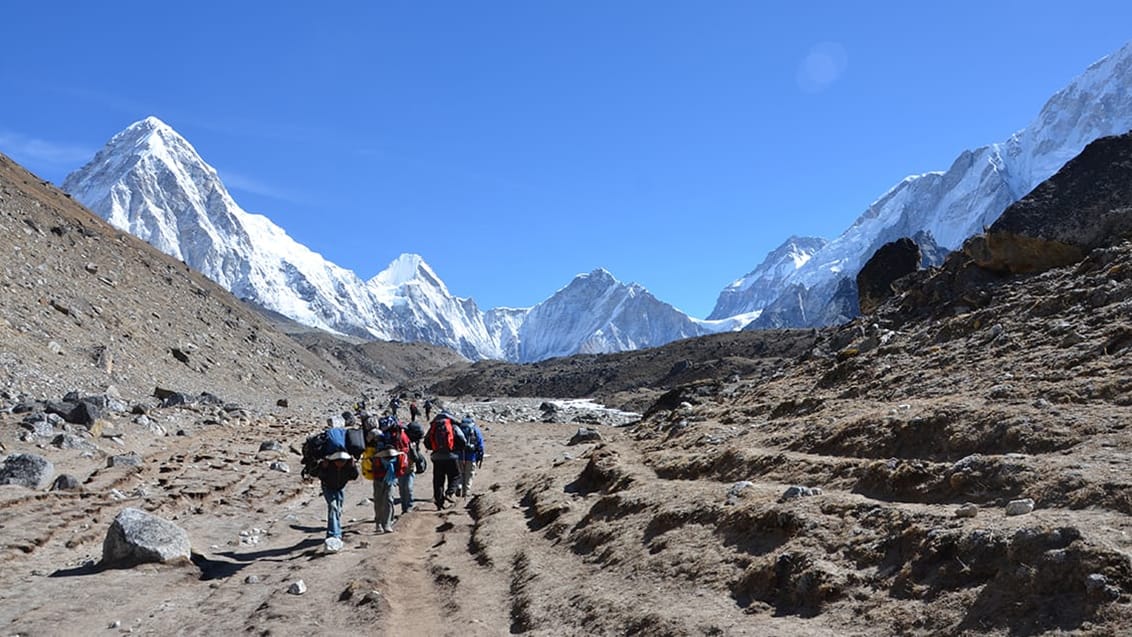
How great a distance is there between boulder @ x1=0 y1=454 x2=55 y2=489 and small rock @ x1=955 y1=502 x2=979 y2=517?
14.5m

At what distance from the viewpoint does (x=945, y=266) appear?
21.5 m

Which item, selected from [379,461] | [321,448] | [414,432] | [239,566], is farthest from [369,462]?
[414,432]

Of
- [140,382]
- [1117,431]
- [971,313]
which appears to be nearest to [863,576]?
[1117,431]

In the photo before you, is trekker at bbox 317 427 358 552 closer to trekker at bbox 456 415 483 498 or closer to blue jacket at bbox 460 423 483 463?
blue jacket at bbox 460 423 483 463

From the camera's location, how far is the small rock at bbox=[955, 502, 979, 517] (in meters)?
6.96

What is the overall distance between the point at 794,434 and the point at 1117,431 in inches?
205

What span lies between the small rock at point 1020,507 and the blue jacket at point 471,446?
1198cm

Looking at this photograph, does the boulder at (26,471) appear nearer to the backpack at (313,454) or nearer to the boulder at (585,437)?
the backpack at (313,454)

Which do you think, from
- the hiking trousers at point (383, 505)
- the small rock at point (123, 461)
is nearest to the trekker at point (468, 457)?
the hiking trousers at point (383, 505)

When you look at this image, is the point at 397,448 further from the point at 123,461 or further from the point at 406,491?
the point at 123,461

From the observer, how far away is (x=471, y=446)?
17.5 metres

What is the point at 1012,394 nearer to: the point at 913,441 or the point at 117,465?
the point at 913,441

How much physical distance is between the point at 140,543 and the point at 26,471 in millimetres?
5670

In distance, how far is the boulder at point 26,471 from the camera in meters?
13.3
